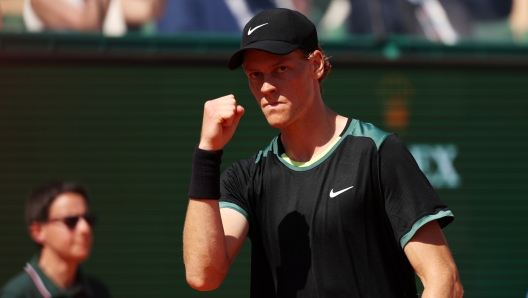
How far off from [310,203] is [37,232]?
3703 mm

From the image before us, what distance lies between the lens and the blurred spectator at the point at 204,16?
819cm

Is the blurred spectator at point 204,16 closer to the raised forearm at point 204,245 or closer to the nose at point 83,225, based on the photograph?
the nose at point 83,225

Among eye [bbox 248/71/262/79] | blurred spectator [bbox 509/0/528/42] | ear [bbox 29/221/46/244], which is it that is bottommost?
ear [bbox 29/221/46/244]

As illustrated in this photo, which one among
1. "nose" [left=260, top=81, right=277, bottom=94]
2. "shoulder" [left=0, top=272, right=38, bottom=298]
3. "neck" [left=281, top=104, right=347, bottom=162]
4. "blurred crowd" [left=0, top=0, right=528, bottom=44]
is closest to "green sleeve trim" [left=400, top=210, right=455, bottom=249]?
"neck" [left=281, top=104, right=347, bottom=162]

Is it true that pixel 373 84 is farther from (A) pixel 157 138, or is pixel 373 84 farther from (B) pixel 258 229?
(B) pixel 258 229

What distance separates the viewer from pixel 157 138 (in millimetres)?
8430

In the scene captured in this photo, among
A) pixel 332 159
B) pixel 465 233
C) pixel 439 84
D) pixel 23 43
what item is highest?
pixel 23 43

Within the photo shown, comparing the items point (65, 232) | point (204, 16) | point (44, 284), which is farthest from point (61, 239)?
point (204, 16)

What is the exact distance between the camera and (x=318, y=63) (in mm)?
3223

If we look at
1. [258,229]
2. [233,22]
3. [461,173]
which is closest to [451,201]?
[461,173]

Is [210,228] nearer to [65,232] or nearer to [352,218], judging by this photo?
[352,218]

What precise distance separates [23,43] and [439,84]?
167 inches

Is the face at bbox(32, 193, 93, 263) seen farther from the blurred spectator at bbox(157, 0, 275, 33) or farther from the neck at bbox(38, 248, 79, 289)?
the blurred spectator at bbox(157, 0, 275, 33)

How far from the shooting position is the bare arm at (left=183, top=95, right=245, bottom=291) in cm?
305
